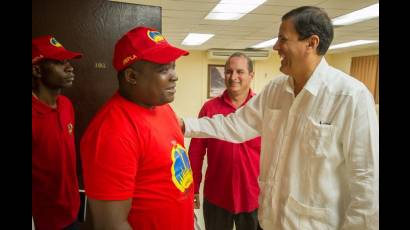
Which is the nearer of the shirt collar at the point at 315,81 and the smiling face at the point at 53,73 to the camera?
the shirt collar at the point at 315,81

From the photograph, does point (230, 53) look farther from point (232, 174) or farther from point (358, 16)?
point (232, 174)

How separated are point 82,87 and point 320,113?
3.96 feet

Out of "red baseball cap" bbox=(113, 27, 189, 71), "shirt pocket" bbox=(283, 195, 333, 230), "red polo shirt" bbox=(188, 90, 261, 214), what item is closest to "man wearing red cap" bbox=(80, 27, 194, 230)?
"red baseball cap" bbox=(113, 27, 189, 71)

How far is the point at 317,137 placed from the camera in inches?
50.3

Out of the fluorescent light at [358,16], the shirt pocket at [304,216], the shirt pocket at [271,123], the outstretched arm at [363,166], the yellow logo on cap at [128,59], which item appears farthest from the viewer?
the fluorescent light at [358,16]

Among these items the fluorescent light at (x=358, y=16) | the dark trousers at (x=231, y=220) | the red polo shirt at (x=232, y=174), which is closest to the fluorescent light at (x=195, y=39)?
the fluorescent light at (x=358, y=16)

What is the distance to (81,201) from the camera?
5.63 ft

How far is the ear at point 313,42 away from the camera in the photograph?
1.38 m

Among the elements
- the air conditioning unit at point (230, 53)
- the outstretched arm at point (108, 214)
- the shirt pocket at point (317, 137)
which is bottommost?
the outstretched arm at point (108, 214)

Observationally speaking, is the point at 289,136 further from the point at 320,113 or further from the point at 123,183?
the point at 123,183

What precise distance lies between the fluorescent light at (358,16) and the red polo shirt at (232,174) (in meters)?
3.50

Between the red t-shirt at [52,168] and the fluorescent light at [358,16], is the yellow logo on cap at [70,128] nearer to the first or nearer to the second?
the red t-shirt at [52,168]

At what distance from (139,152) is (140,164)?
0.16 feet

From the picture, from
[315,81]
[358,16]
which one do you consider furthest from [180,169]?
[358,16]
